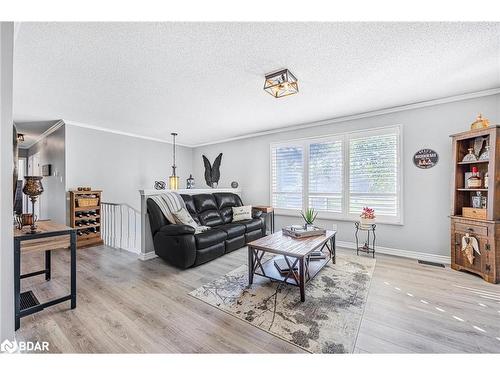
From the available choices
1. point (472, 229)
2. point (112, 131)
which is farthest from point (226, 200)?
point (472, 229)

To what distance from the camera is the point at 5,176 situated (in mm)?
1190

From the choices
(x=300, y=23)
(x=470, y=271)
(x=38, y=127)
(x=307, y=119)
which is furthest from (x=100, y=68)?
(x=470, y=271)

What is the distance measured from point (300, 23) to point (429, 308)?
272 centimetres

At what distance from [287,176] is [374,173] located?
1.65 metres

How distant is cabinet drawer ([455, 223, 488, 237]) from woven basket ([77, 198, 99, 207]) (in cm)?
589

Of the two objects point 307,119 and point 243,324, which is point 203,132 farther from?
point 243,324

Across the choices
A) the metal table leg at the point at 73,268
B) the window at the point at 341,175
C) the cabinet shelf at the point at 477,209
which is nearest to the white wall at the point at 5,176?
the metal table leg at the point at 73,268

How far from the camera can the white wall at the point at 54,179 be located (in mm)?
Answer: 4152

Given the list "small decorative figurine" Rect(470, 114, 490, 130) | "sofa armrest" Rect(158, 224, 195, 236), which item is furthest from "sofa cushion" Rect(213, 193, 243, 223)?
"small decorative figurine" Rect(470, 114, 490, 130)

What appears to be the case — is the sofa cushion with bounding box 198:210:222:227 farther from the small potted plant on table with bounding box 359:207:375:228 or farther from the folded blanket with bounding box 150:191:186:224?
the small potted plant on table with bounding box 359:207:375:228

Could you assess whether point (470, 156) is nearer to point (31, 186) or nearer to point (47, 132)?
point (31, 186)

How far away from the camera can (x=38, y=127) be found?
4500mm

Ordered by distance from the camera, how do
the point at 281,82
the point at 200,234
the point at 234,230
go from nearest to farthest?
the point at 281,82 < the point at 200,234 < the point at 234,230

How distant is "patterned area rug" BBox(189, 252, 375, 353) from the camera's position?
1.59 meters
